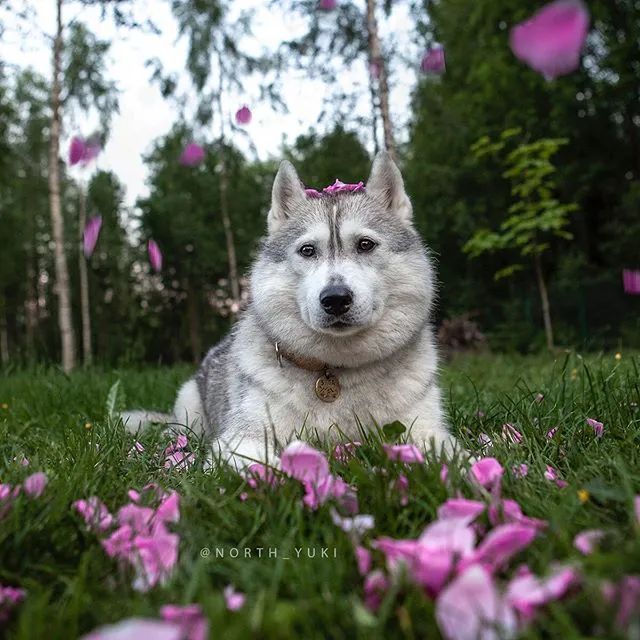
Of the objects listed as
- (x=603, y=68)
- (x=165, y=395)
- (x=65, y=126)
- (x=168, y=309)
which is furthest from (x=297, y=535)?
(x=168, y=309)

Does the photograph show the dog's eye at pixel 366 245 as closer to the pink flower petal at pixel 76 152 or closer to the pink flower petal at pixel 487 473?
the pink flower petal at pixel 487 473

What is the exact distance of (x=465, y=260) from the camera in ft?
77.5

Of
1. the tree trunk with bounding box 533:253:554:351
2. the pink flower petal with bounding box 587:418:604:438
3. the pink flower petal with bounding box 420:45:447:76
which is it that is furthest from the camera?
the tree trunk with bounding box 533:253:554:351

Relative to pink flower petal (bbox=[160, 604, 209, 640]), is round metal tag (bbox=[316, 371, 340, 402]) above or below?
above

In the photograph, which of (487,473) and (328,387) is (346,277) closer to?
(328,387)

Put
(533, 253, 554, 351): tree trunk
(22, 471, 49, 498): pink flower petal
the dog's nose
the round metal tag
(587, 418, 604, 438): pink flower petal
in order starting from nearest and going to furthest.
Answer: (22, 471, 49, 498): pink flower petal
(587, 418, 604, 438): pink flower petal
the dog's nose
the round metal tag
(533, 253, 554, 351): tree trunk

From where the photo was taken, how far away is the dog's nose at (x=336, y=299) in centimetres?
263

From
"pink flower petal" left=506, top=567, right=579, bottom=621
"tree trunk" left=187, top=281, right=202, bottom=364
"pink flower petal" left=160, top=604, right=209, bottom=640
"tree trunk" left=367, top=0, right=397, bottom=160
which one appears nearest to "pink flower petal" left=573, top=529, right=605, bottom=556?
"pink flower petal" left=506, top=567, right=579, bottom=621

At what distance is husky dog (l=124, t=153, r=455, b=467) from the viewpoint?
2.70 meters

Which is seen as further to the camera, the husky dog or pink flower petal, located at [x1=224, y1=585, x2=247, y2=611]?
the husky dog

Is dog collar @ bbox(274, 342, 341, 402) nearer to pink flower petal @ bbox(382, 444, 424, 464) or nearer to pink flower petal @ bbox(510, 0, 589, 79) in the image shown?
pink flower petal @ bbox(382, 444, 424, 464)

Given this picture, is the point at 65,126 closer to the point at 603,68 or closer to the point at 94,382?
the point at 94,382

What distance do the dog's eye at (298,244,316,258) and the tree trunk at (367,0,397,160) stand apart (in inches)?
258

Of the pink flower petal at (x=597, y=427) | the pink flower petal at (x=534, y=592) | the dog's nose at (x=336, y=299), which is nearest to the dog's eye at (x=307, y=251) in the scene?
the dog's nose at (x=336, y=299)
